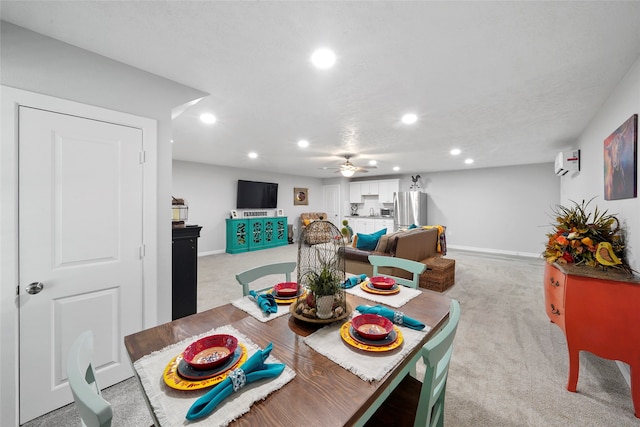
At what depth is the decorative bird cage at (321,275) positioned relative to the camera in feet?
3.90

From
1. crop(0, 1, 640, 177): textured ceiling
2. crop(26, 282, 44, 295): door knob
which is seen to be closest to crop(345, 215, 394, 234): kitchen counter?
crop(0, 1, 640, 177): textured ceiling

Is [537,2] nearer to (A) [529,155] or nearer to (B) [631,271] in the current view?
(B) [631,271]

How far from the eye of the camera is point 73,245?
1604 millimetres

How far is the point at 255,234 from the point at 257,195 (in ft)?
3.83

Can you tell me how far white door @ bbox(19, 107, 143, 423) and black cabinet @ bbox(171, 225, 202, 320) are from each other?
1.49ft

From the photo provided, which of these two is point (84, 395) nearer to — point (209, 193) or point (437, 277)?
point (437, 277)

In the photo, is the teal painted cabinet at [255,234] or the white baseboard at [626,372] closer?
the white baseboard at [626,372]

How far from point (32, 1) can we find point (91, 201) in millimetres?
1076

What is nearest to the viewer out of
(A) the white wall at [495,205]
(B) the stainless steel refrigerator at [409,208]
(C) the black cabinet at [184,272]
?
(C) the black cabinet at [184,272]

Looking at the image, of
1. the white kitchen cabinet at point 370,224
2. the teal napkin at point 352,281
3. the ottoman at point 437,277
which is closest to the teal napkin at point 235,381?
the teal napkin at point 352,281

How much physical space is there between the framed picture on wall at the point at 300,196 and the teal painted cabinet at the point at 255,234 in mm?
1054

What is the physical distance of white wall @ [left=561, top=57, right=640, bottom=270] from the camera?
174cm

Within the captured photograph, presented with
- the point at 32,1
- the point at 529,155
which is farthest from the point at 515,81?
the point at 529,155

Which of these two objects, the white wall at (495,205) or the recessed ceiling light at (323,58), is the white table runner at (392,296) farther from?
the white wall at (495,205)
